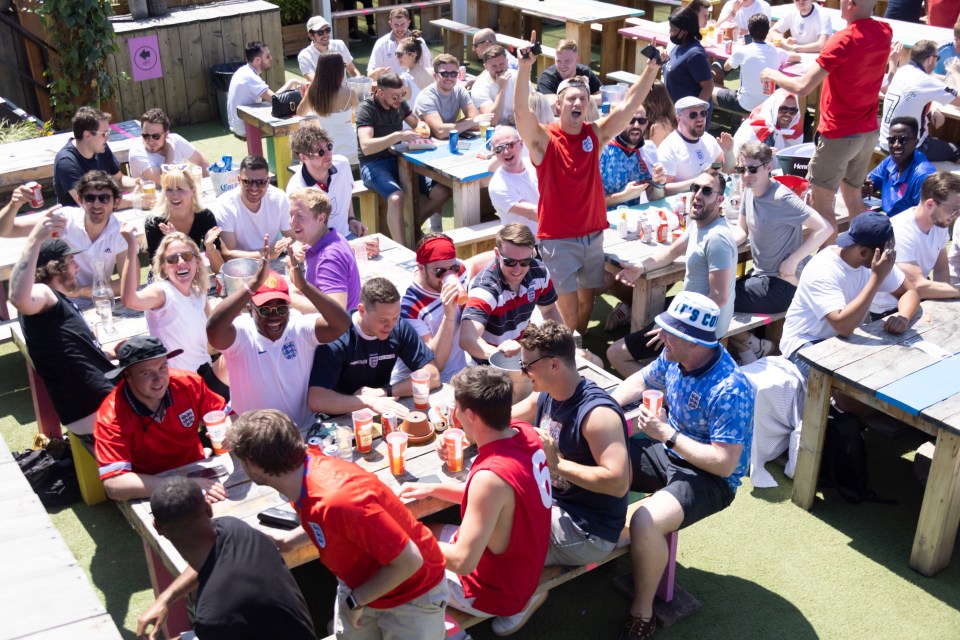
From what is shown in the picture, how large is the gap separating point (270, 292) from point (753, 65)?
7.02 metres

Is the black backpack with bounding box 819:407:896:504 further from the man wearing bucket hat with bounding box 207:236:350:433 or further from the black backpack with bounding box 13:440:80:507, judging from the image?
the black backpack with bounding box 13:440:80:507

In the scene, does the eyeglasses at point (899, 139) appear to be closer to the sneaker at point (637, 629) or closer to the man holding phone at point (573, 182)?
the man holding phone at point (573, 182)

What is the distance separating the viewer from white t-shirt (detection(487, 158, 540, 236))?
23.4ft

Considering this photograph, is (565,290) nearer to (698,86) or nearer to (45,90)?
(698,86)

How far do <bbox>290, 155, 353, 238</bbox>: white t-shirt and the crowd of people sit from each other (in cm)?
3

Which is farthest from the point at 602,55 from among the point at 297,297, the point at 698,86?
the point at 297,297

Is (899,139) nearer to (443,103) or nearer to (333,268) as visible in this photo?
(443,103)

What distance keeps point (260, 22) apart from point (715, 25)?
5.80 metres

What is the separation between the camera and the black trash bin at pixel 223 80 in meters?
11.7

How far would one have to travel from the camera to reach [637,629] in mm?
4484

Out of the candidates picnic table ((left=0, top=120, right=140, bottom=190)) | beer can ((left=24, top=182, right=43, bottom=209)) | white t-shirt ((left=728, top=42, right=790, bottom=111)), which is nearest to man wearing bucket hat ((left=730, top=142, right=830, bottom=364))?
white t-shirt ((left=728, top=42, right=790, bottom=111))

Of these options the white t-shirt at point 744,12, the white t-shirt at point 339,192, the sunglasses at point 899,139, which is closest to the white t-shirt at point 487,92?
the white t-shirt at point 339,192

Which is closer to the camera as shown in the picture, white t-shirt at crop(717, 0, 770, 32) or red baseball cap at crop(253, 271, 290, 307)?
red baseball cap at crop(253, 271, 290, 307)

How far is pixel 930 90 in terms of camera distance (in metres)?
8.32
